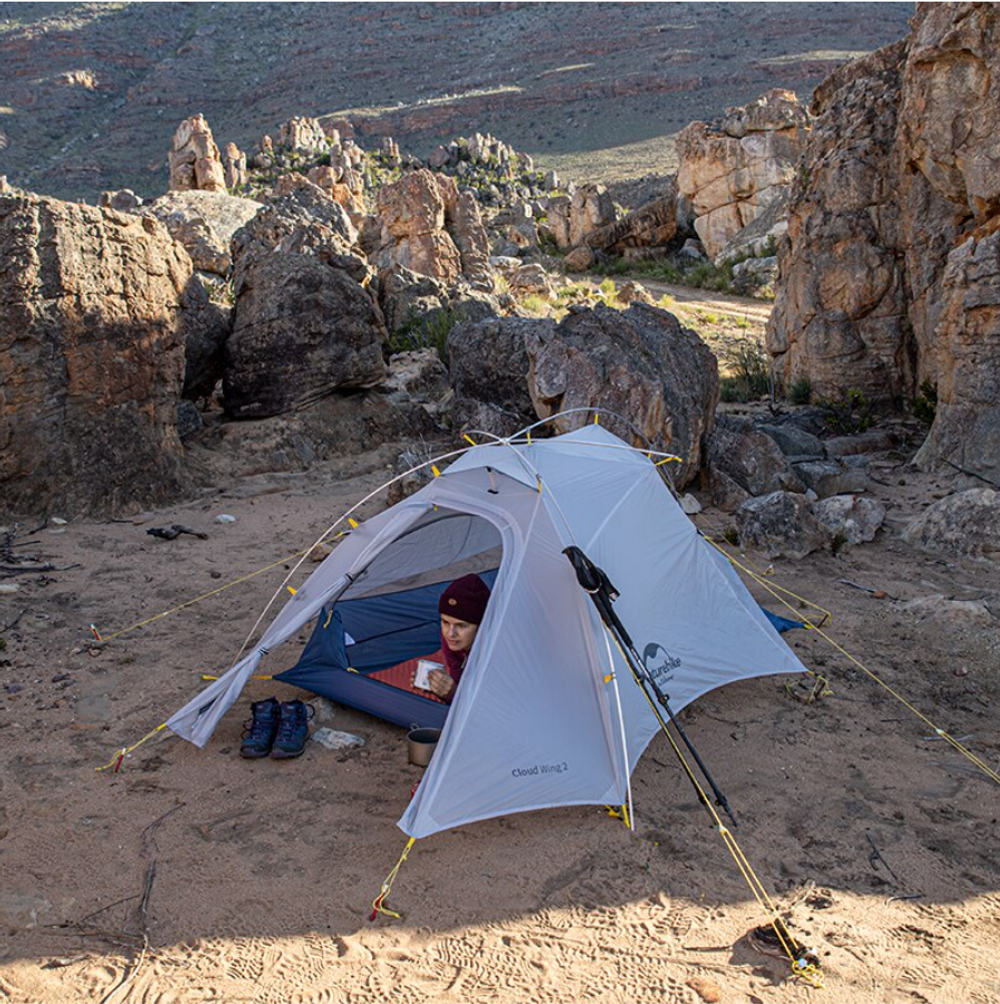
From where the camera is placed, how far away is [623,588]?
4.76 meters

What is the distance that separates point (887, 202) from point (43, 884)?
1202 centimetres

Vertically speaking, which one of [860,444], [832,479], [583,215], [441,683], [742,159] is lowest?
[860,444]

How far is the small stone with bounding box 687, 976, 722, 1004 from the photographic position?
2988 mm

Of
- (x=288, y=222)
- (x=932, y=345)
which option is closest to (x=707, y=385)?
(x=932, y=345)

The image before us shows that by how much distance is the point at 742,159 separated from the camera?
28.1 meters

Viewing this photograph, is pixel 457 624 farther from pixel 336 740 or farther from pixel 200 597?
pixel 200 597

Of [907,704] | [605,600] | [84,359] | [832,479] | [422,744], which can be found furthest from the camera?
[832,479]

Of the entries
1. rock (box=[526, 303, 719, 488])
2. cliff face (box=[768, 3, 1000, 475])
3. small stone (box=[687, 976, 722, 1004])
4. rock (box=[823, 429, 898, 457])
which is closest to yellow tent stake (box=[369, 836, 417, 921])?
small stone (box=[687, 976, 722, 1004])

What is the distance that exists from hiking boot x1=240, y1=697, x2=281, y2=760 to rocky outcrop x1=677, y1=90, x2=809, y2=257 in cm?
2643

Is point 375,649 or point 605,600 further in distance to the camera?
point 375,649

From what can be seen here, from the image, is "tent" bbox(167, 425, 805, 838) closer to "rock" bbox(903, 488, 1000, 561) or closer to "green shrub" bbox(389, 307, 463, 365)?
"rock" bbox(903, 488, 1000, 561)

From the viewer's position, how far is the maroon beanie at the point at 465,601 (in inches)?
181

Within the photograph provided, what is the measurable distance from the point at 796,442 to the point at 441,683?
7.06 metres

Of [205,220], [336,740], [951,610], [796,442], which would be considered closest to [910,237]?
[796,442]
